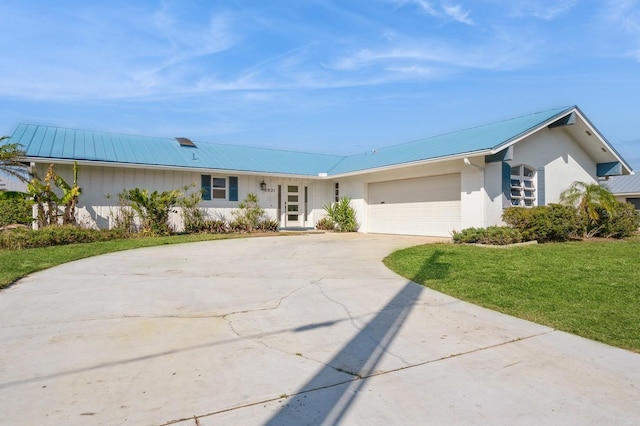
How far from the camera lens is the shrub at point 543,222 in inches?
527

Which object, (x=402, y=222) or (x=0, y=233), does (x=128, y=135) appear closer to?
(x=0, y=233)

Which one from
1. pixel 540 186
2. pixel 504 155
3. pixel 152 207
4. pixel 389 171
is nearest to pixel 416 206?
pixel 389 171

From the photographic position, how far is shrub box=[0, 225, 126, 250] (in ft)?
38.2

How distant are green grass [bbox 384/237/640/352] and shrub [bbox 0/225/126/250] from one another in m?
9.78

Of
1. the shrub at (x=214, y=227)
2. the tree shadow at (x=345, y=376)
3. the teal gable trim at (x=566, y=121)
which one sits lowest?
the tree shadow at (x=345, y=376)

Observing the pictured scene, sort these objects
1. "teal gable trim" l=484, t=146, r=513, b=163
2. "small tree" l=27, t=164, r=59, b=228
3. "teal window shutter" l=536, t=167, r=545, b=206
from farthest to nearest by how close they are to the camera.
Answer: "teal window shutter" l=536, t=167, r=545, b=206 < "small tree" l=27, t=164, r=59, b=228 < "teal gable trim" l=484, t=146, r=513, b=163

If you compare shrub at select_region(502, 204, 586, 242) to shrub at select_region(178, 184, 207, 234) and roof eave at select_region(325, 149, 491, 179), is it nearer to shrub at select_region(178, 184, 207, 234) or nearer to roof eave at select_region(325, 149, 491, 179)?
roof eave at select_region(325, 149, 491, 179)

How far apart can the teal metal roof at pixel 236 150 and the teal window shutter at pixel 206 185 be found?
2.02 feet

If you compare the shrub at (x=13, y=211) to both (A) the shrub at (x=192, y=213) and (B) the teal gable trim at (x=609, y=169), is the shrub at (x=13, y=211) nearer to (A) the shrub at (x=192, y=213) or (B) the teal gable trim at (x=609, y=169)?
(A) the shrub at (x=192, y=213)

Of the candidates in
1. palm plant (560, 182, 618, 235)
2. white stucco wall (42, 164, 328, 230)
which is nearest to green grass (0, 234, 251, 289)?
white stucco wall (42, 164, 328, 230)

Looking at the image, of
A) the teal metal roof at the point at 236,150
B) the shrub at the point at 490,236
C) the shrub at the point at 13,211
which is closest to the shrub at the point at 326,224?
the teal metal roof at the point at 236,150

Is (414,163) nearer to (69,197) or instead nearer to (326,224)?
(326,224)

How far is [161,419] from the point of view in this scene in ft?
9.04

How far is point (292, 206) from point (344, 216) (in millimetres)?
2779
